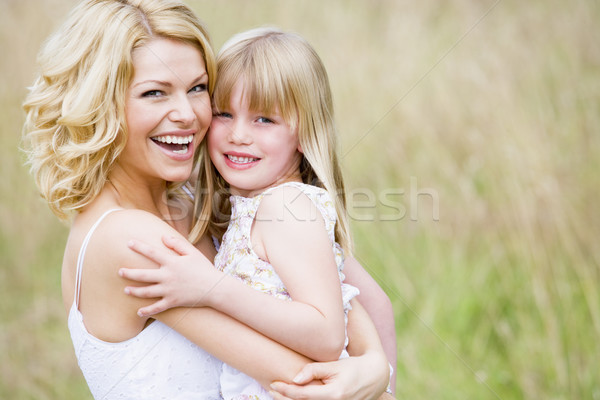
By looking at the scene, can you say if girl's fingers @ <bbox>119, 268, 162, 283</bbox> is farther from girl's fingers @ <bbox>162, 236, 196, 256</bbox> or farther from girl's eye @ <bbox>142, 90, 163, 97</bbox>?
girl's eye @ <bbox>142, 90, 163, 97</bbox>

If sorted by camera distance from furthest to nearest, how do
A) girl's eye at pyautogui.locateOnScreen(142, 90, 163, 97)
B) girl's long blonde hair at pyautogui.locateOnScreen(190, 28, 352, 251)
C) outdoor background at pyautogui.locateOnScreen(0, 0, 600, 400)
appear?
outdoor background at pyautogui.locateOnScreen(0, 0, 600, 400), girl's long blonde hair at pyautogui.locateOnScreen(190, 28, 352, 251), girl's eye at pyautogui.locateOnScreen(142, 90, 163, 97)

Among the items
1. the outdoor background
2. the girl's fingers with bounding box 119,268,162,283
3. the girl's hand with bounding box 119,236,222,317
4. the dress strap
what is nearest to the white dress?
the girl's hand with bounding box 119,236,222,317

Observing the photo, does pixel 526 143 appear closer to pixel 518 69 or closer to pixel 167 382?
pixel 518 69

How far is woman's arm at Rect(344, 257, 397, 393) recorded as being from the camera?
8.70 ft

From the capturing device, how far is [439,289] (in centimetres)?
419

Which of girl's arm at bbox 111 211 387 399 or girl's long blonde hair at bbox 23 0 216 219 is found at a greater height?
girl's long blonde hair at bbox 23 0 216 219

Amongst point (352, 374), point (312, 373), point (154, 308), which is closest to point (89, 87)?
point (154, 308)

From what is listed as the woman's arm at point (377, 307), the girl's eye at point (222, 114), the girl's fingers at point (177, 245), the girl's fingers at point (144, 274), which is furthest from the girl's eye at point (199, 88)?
the woman's arm at point (377, 307)

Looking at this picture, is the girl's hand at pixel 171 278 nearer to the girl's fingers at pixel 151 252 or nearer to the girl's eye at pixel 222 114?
the girl's fingers at pixel 151 252

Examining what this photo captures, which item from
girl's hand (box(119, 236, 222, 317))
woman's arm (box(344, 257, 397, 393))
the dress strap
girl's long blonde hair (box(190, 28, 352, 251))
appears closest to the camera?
girl's hand (box(119, 236, 222, 317))

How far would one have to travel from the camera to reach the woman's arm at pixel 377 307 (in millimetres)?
2650

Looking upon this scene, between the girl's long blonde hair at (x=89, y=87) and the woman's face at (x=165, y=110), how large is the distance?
37mm

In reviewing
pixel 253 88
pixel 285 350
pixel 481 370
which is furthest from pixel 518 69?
pixel 285 350

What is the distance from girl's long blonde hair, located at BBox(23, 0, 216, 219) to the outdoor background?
2.28 metres
